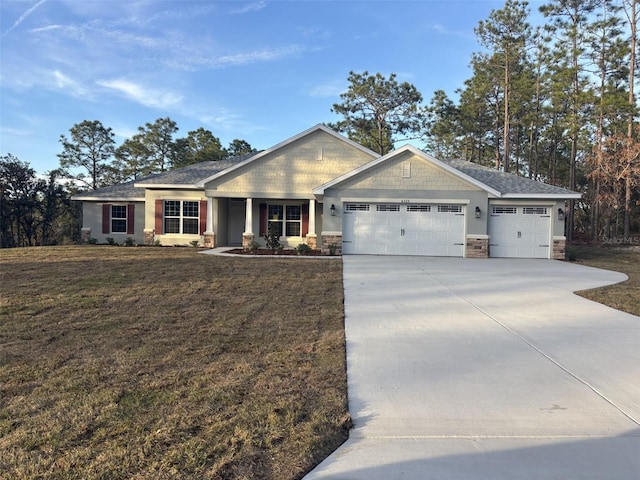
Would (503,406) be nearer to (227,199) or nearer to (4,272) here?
(4,272)

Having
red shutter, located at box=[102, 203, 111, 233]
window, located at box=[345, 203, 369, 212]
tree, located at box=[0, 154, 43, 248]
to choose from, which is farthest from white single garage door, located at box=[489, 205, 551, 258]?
tree, located at box=[0, 154, 43, 248]

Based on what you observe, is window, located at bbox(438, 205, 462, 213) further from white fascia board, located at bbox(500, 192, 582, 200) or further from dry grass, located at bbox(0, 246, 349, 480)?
dry grass, located at bbox(0, 246, 349, 480)

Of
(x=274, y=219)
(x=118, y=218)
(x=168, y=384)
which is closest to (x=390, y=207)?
(x=274, y=219)

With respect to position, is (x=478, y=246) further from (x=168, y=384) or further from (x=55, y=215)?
(x=55, y=215)

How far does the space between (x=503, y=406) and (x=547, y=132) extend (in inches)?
1260

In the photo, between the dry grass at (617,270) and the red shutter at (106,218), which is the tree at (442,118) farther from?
the red shutter at (106,218)

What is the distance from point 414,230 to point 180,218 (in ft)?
36.4

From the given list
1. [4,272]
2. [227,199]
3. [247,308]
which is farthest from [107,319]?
[227,199]

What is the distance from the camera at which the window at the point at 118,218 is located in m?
21.3

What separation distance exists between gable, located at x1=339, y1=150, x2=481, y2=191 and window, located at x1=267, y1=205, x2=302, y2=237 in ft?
13.2

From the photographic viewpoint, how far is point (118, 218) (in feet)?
69.9

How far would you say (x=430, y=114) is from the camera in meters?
33.7

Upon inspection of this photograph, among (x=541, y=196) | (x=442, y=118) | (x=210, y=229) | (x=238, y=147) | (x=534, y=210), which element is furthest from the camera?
(x=238, y=147)

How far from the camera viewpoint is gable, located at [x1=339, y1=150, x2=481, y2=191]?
16.8 metres
